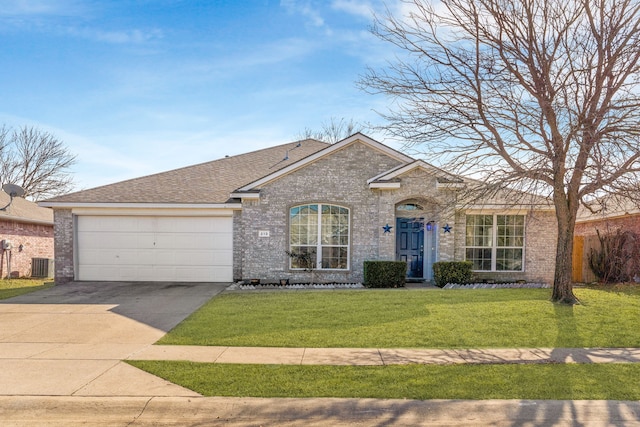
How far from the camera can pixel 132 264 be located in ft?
50.3

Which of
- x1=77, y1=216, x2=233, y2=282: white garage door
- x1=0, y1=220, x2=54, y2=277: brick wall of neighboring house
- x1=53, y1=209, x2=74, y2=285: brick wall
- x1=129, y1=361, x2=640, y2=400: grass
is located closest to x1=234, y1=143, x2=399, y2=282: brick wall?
x1=77, y1=216, x2=233, y2=282: white garage door

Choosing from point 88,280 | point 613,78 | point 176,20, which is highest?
point 176,20

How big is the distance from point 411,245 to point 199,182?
27.8 feet

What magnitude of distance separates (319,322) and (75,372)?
4454 mm

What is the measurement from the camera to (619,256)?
15.6m

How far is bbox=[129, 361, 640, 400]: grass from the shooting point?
5.11 metres

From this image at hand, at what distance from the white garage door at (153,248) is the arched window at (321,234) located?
2426 millimetres

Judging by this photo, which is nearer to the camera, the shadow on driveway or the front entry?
the shadow on driveway

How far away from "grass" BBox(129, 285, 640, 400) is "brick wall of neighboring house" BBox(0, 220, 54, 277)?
503 inches

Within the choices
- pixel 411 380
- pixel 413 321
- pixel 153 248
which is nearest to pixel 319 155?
pixel 153 248

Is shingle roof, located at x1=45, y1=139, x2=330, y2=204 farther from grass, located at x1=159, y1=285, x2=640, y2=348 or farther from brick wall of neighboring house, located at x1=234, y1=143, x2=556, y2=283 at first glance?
grass, located at x1=159, y1=285, x2=640, y2=348

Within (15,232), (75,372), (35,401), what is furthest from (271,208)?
(15,232)

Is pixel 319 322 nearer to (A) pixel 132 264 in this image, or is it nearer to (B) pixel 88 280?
(A) pixel 132 264

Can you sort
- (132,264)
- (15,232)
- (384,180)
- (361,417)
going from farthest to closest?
1. (15,232)
2. (132,264)
3. (384,180)
4. (361,417)
